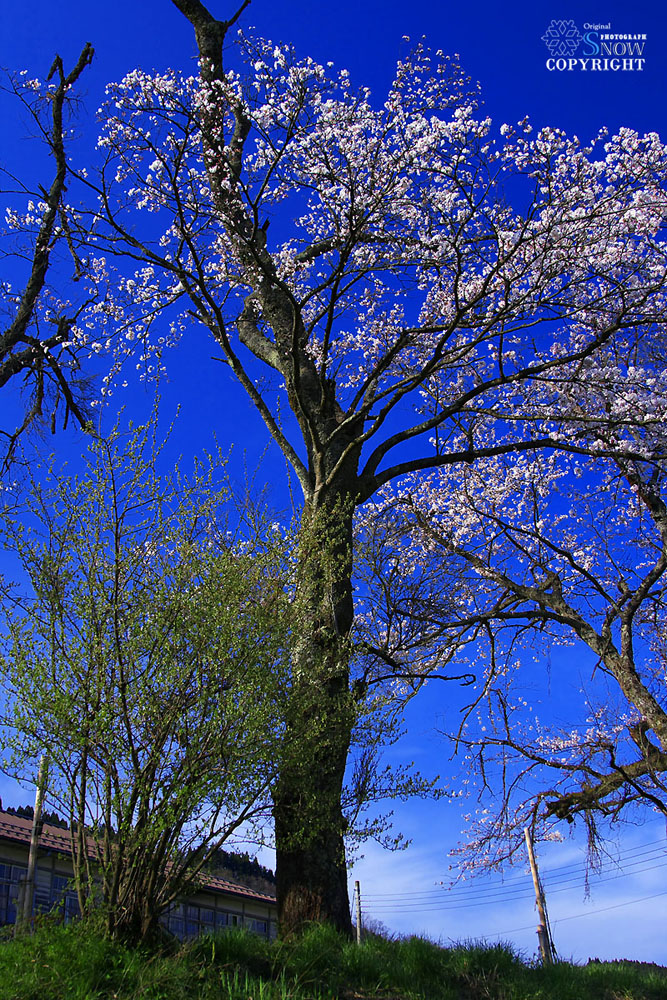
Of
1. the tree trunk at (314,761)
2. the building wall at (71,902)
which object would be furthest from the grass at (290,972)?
the tree trunk at (314,761)

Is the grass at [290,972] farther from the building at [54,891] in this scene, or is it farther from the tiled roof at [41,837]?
the tiled roof at [41,837]

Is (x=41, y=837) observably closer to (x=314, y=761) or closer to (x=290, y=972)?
(x=290, y=972)

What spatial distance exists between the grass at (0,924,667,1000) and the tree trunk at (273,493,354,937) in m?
0.46

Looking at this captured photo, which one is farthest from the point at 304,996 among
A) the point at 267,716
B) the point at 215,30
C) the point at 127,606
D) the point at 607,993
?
the point at 215,30

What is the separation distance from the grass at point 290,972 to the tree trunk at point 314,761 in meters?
0.46

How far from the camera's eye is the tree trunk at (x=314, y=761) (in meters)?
4.51

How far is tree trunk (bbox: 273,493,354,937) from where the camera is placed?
4508 millimetres

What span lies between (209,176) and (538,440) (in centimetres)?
441

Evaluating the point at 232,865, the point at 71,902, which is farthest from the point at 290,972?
the point at 232,865

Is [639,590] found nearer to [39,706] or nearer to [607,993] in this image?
[607,993]

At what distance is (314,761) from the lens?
470 centimetres

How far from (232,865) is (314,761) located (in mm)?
4731

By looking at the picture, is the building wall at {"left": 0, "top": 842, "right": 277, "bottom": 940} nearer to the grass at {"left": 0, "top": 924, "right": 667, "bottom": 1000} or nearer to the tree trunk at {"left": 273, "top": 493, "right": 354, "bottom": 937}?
the grass at {"left": 0, "top": 924, "right": 667, "bottom": 1000}

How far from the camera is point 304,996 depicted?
3893 mm
